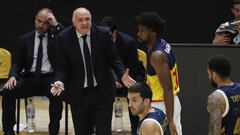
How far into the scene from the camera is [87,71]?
5.88m

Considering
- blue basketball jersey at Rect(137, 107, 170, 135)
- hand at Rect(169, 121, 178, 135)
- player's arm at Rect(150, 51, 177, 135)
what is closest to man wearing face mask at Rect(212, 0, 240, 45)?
player's arm at Rect(150, 51, 177, 135)

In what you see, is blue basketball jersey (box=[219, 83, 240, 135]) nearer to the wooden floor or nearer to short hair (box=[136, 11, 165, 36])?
short hair (box=[136, 11, 165, 36])

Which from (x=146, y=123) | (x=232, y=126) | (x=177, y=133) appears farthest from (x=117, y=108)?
(x=146, y=123)

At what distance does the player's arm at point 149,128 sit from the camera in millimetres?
3908

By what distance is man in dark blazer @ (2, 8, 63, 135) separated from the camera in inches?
298

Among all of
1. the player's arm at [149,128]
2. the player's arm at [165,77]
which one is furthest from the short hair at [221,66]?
the player's arm at [149,128]

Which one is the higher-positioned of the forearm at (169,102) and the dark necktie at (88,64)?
the dark necktie at (88,64)

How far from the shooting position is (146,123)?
394 centimetres

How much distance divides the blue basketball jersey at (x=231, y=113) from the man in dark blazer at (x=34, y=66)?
3464 millimetres

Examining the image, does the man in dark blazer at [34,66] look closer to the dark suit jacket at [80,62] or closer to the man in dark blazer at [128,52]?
the man in dark blazer at [128,52]

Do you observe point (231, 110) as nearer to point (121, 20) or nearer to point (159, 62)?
point (159, 62)

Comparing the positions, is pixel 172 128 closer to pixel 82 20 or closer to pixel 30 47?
pixel 82 20

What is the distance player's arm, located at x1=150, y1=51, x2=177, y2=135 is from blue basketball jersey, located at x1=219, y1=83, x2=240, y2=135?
1.87ft

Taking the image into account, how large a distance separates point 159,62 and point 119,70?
1.00 m
